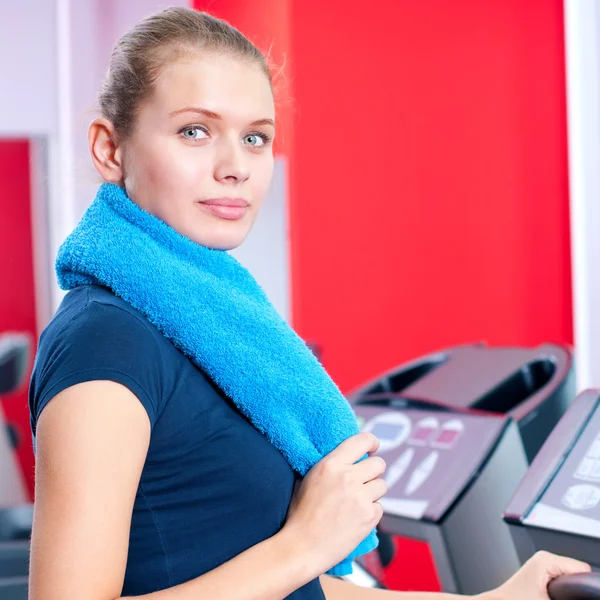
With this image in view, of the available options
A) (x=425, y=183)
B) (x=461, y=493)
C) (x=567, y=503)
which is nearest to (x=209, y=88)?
(x=567, y=503)

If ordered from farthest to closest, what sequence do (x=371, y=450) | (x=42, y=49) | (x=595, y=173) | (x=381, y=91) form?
(x=42, y=49) < (x=381, y=91) < (x=595, y=173) < (x=371, y=450)

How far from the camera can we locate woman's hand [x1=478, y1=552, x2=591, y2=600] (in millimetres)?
1235

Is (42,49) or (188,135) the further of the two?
(42,49)

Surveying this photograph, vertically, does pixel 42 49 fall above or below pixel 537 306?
above

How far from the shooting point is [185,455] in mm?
886

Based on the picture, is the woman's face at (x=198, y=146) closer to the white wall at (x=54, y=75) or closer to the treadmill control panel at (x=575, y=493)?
the treadmill control panel at (x=575, y=493)

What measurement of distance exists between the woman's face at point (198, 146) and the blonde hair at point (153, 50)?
13 mm

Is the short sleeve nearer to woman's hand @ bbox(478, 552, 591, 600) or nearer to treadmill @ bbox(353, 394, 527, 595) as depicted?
woman's hand @ bbox(478, 552, 591, 600)

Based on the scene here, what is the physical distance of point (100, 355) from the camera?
81 cm

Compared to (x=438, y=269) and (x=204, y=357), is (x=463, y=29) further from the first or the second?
(x=204, y=357)

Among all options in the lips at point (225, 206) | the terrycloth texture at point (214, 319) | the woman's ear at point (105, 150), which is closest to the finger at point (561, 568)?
the terrycloth texture at point (214, 319)

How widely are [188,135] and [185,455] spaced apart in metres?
0.34

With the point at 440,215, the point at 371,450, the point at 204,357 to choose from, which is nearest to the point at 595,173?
the point at 371,450

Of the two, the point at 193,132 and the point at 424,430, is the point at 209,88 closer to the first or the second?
the point at 193,132
